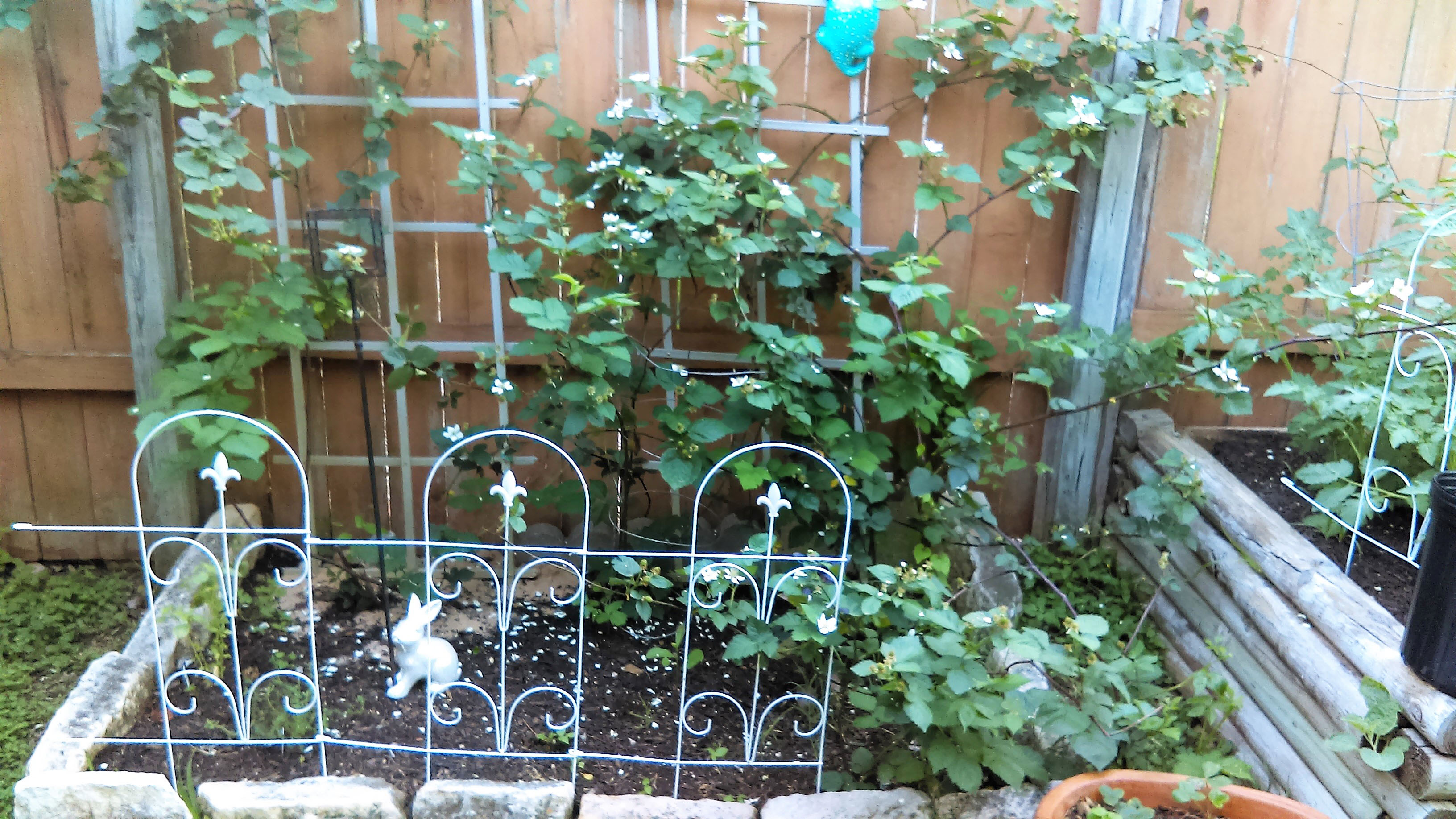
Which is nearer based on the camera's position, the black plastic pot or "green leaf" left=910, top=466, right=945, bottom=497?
the black plastic pot

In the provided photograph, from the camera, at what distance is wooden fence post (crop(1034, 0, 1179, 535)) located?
2.95m

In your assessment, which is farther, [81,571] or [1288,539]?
[81,571]

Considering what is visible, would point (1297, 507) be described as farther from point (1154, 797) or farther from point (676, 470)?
point (676, 470)

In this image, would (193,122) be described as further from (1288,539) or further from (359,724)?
(1288,539)

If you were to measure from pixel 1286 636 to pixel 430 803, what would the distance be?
2018mm

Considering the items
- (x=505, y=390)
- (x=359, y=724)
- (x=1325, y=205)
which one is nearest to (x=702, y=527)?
(x=505, y=390)

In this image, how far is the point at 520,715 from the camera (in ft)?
8.41

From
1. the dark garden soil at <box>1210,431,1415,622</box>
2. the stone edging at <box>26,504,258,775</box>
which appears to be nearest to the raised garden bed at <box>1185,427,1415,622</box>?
the dark garden soil at <box>1210,431,1415,622</box>

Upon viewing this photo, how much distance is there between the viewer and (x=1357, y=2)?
116 inches

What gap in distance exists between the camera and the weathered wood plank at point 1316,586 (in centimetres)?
189

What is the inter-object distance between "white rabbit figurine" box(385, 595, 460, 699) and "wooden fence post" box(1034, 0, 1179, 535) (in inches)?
80.8

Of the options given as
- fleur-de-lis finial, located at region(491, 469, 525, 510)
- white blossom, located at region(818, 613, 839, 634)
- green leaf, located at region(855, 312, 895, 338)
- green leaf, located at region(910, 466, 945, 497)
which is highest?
green leaf, located at region(855, 312, 895, 338)

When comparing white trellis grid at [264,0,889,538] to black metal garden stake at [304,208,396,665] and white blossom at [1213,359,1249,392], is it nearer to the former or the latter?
black metal garden stake at [304,208,396,665]

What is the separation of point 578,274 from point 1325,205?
2381 mm
